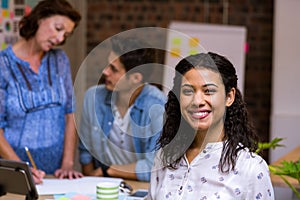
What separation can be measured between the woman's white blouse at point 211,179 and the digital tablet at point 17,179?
0.46m

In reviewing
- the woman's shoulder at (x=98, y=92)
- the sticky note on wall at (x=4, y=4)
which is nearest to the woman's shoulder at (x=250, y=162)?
the woman's shoulder at (x=98, y=92)

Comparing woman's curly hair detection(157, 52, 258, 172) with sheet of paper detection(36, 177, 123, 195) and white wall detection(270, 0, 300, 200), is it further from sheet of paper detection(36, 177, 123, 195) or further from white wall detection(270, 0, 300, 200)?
white wall detection(270, 0, 300, 200)

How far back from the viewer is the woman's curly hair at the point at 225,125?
157 cm

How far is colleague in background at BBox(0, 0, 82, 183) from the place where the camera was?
2480mm

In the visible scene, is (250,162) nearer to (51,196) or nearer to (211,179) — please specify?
(211,179)

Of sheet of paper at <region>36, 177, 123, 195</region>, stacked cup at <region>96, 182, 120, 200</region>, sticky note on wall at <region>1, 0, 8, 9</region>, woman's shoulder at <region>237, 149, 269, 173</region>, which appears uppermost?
sticky note on wall at <region>1, 0, 8, 9</region>

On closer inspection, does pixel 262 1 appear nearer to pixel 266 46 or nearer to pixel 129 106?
Result: pixel 266 46

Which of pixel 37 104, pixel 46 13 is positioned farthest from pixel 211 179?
pixel 46 13

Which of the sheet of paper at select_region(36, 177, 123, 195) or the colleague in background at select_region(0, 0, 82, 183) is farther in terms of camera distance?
the colleague in background at select_region(0, 0, 82, 183)

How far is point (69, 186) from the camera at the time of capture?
7.39 feet

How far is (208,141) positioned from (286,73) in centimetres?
279

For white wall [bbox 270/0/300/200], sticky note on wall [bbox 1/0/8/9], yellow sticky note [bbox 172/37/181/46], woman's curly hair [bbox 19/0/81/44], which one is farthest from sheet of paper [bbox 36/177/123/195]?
white wall [bbox 270/0/300/200]

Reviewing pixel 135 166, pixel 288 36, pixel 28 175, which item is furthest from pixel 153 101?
pixel 288 36

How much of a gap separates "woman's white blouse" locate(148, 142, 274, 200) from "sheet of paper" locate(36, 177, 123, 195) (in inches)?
21.6
